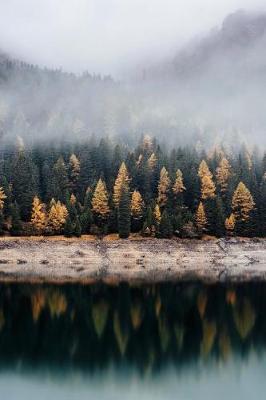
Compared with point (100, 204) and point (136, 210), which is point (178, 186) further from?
point (100, 204)

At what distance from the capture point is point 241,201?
10669 cm

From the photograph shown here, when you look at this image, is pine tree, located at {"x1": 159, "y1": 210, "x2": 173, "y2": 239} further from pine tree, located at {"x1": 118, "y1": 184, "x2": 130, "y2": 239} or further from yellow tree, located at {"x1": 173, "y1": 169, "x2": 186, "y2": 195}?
yellow tree, located at {"x1": 173, "y1": 169, "x2": 186, "y2": 195}

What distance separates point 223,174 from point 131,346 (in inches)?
3521

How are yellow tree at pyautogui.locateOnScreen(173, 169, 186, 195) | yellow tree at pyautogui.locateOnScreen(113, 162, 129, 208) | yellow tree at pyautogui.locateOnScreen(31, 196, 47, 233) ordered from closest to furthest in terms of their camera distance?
yellow tree at pyautogui.locateOnScreen(31, 196, 47, 233) → yellow tree at pyautogui.locateOnScreen(113, 162, 129, 208) → yellow tree at pyautogui.locateOnScreen(173, 169, 186, 195)

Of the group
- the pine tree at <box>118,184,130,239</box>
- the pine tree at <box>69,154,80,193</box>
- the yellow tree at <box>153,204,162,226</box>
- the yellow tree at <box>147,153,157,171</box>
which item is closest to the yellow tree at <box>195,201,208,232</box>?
the yellow tree at <box>153,204,162,226</box>

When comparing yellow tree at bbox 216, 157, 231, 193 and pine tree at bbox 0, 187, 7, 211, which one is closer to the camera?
pine tree at bbox 0, 187, 7, 211

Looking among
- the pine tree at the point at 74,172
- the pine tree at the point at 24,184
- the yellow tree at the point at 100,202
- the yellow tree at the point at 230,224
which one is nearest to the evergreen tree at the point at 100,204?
the yellow tree at the point at 100,202

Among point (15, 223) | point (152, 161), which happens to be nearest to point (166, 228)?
point (15, 223)

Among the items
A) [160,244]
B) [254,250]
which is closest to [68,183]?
[160,244]

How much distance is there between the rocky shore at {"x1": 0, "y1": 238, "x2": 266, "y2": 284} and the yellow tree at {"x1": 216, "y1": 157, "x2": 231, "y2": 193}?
24961mm

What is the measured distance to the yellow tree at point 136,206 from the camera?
100m

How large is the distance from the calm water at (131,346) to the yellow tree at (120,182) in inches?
1797

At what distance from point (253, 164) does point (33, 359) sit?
11356 centimetres

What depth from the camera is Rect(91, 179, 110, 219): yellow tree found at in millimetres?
→ 100812
